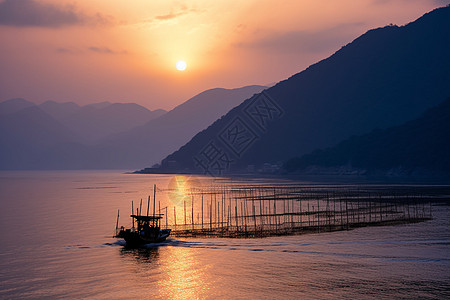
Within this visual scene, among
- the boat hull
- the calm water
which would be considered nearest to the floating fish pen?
the calm water

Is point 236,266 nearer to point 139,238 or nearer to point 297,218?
point 139,238

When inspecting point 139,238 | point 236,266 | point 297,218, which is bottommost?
point 236,266

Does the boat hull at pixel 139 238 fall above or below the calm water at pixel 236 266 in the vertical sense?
above

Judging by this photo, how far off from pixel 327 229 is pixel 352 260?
834 inches

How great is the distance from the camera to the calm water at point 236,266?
40656 millimetres

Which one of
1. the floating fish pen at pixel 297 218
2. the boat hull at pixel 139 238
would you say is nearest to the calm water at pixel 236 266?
the boat hull at pixel 139 238

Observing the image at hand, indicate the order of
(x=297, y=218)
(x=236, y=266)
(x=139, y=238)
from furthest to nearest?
(x=297, y=218) < (x=139, y=238) < (x=236, y=266)

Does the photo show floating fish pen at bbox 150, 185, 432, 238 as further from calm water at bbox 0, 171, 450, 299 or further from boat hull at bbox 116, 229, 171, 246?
boat hull at bbox 116, 229, 171, 246

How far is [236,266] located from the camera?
163 ft

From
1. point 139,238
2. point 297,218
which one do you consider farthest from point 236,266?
point 297,218

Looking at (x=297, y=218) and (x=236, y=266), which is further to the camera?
(x=297, y=218)

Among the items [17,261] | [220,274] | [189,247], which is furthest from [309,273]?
[17,261]

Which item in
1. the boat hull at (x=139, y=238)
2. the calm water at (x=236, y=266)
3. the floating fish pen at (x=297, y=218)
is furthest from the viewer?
the floating fish pen at (x=297, y=218)

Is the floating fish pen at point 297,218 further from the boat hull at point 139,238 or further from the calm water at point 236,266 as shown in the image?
the boat hull at point 139,238
